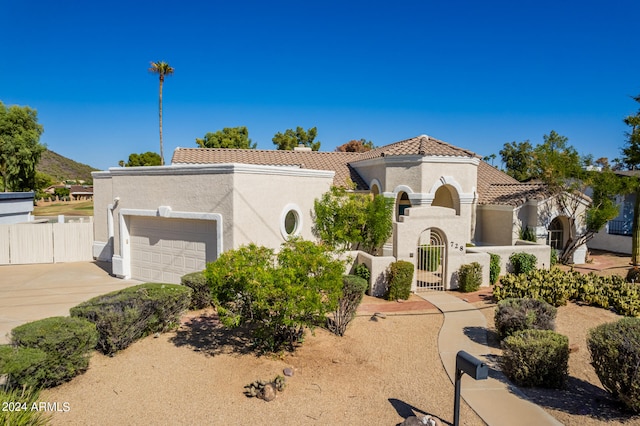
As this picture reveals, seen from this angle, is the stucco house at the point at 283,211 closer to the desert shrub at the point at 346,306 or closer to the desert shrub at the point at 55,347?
the desert shrub at the point at 346,306

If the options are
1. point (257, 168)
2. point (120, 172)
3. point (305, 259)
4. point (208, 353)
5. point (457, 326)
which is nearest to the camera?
point (305, 259)

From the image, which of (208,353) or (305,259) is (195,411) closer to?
(208,353)

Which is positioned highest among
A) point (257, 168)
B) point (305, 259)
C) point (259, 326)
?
point (257, 168)

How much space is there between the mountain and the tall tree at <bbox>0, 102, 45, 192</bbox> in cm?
7847

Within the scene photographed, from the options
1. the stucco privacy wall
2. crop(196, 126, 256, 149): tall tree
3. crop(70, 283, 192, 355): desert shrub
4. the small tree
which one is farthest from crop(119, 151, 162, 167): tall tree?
crop(70, 283, 192, 355): desert shrub

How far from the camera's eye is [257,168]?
14195mm

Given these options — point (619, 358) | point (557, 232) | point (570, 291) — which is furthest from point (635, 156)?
point (619, 358)

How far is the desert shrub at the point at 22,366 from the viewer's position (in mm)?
6594

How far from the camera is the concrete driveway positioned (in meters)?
12.7

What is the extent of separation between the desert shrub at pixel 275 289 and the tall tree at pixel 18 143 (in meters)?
38.9

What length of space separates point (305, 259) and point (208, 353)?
3287 mm

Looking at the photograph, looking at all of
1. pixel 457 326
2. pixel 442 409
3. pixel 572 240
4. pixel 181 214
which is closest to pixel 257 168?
pixel 181 214

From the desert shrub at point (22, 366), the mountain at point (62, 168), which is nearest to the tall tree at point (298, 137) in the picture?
the desert shrub at point (22, 366)

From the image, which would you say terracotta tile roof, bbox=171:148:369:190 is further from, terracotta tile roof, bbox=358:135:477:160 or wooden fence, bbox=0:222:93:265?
wooden fence, bbox=0:222:93:265
